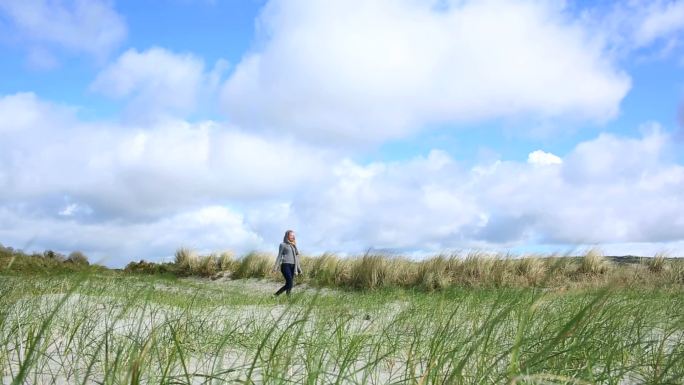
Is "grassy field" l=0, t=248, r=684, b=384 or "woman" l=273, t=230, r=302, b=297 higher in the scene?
"woman" l=273, t=230, r=302, b=297

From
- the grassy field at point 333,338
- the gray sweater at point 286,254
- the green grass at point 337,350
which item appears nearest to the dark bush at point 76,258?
the gray sweater at point 286,254

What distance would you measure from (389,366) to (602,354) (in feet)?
4.07

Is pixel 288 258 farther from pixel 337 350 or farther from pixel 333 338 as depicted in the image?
pixel 337 350

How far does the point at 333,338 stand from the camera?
13.3ft

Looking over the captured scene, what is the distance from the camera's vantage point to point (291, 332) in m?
4.32

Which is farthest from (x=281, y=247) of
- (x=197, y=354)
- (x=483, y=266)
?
(x=197, y=354)

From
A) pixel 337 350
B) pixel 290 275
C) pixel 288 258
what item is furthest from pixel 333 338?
pixel 288 258

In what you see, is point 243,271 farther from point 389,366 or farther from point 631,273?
point 389,366

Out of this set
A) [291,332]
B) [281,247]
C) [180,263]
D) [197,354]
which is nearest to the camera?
[197,354]

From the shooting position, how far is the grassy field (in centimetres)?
213

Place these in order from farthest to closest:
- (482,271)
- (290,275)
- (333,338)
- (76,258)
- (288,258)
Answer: (76,258) < (482,271) < (288,258) < (290,275) < (333,338)

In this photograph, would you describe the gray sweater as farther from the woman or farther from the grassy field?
the grassy field

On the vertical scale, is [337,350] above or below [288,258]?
below

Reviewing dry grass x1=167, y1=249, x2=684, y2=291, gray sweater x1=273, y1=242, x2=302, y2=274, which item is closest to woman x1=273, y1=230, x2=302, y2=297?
gray sweater x1=273, y1=242, x2=302, y2=274
